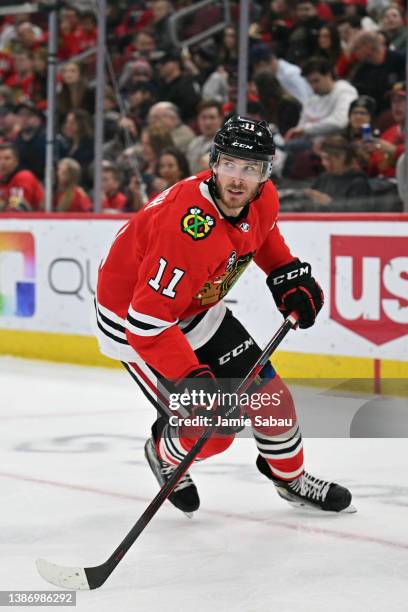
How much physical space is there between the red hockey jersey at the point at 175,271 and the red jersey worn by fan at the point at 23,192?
3.87 m

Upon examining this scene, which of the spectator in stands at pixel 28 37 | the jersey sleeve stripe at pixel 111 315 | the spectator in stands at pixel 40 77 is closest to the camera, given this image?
the jersey sleeve stripe at pixel 111 315

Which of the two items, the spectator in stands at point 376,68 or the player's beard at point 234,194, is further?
the spectator in stands at point 376,68

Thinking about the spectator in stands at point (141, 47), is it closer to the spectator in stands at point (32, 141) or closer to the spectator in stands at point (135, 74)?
the spectator in stands at point (135, 74)

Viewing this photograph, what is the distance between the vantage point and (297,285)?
2.94m

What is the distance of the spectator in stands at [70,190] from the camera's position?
636 centimetres

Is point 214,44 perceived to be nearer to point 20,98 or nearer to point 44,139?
point 44,139

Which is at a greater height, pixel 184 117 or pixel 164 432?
pixel 184 117

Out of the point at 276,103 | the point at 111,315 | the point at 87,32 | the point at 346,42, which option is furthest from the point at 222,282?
the point at 87,32

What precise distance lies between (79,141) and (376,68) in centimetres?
189

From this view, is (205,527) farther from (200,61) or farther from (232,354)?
(200,61)

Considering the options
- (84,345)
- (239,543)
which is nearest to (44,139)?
(84,345)

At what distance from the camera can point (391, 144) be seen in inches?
201

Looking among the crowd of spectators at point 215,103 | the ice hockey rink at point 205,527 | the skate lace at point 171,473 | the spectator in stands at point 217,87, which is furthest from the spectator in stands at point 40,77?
the skate lace at point 171,473

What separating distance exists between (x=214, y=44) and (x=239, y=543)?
425 centimetres
